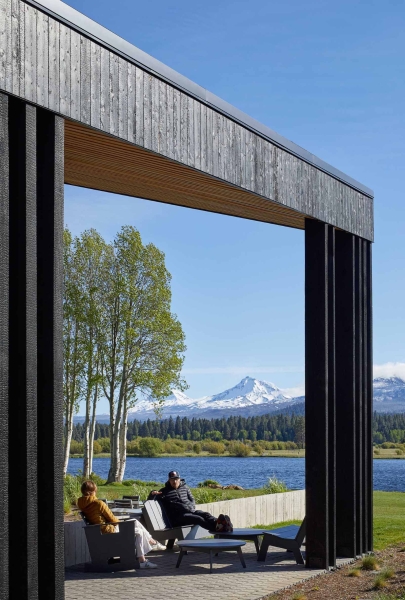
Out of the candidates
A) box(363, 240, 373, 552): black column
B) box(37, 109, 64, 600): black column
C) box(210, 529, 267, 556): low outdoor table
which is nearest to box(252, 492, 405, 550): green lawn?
box(363, 240, 373, 552): black column

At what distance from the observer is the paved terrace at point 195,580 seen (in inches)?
303

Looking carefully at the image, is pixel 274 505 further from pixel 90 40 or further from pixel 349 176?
pixel 90 40

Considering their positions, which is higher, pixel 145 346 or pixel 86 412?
pixel 145 346

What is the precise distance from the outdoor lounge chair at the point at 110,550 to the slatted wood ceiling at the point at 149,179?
360cm

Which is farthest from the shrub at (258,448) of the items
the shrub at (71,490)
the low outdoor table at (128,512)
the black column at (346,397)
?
the black column at (346,397)

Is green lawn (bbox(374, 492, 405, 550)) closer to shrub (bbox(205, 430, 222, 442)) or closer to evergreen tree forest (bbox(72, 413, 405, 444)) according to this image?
evergreen tree forest (bbox(72, 413, 405, 444))

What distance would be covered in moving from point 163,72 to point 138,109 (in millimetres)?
539

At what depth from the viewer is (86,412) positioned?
28312 mm

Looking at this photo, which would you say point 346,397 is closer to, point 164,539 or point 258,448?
point 164,539

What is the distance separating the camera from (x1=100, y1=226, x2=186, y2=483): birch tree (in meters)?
28.0

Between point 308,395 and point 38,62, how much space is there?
17.3 ft

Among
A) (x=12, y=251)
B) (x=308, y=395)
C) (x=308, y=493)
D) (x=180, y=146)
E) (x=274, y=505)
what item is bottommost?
(x=274, y=505)

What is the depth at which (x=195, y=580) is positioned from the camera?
8.41 m

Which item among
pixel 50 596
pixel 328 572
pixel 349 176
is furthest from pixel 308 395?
pixel 50 596
